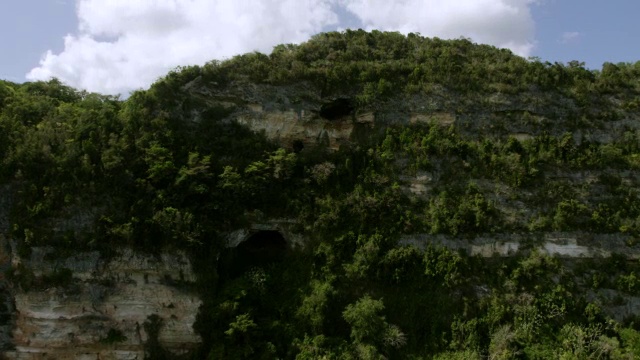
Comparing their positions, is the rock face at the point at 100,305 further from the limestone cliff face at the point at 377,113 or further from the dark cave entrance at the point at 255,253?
the limestone cliff face at the point at 377,113

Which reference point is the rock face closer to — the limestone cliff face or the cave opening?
the limestone cliff face

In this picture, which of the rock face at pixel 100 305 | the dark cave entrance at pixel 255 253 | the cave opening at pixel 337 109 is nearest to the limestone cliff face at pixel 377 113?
the cave opening at pixel 337 109

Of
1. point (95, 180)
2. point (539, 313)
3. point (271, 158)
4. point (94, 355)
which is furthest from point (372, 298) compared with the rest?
point (95, 180)

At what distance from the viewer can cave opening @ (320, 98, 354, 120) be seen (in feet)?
87.5

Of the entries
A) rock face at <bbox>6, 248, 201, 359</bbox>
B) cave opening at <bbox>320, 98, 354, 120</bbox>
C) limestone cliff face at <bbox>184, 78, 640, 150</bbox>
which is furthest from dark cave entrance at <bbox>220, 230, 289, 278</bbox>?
cave opening at <bbox>320, 98, 354, 120</bbox>

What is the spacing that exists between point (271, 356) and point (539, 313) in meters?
10.7

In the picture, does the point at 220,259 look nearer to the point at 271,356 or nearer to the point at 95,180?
the point at 271,356

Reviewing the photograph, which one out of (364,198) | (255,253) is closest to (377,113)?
(364,198)

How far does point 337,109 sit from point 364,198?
20.2 ft

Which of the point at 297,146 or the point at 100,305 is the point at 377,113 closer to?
the point at 297,146

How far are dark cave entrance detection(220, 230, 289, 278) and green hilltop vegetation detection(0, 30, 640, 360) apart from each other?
14 centimetres

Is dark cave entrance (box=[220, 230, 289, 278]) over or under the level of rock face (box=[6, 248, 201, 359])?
over

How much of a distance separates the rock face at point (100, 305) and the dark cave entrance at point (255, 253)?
7.14 feet

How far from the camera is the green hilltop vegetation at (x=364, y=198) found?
66.2 ft
